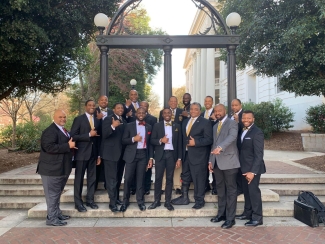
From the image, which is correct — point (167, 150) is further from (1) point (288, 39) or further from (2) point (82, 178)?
(1) point (288, 39)

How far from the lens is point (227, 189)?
518cm

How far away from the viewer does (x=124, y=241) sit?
4.53 m

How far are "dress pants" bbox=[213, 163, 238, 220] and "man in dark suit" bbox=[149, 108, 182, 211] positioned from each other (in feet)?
2.81

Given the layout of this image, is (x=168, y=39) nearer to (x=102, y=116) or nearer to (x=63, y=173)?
(x=102, y=116)

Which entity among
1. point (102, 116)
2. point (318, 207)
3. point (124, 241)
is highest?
point (102, 116)

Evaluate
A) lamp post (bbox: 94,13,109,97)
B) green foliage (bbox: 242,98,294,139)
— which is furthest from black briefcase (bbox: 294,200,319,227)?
green foliage (bbox: 242,98,294,139)

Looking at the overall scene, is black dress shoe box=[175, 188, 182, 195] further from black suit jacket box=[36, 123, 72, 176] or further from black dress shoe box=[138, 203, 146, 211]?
black suit jacket box=[36, 123, 72, 176]

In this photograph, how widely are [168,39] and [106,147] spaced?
3.03m

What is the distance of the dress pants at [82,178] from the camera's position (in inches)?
218

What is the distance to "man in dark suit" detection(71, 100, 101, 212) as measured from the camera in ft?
17.9

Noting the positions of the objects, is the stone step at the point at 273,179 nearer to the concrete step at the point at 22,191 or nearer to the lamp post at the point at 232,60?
the concrete step at the point at 22,191

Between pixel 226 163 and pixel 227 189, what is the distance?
0.51 metres

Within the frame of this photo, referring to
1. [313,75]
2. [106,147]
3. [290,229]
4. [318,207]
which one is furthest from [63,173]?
[313,75]

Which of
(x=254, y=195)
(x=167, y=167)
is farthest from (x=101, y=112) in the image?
(x=254, y=195)
